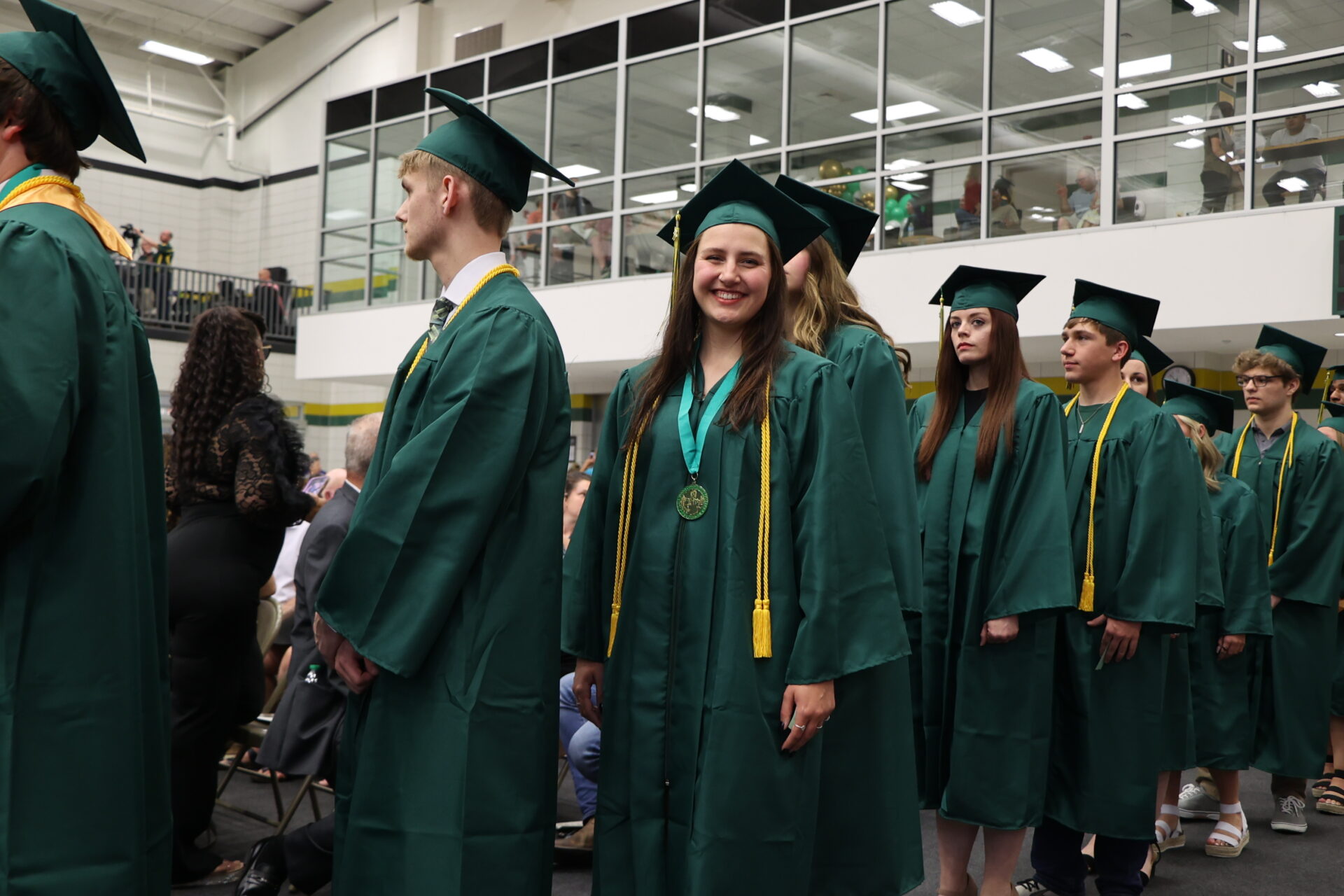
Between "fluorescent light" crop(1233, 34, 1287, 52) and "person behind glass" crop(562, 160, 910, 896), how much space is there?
10930 millimetres

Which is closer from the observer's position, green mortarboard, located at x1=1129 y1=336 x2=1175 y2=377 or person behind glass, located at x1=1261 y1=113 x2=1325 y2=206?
green mortarboard, located at x1=1129 y1=336 x2=1175 y2=377

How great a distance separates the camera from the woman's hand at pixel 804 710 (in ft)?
7.43

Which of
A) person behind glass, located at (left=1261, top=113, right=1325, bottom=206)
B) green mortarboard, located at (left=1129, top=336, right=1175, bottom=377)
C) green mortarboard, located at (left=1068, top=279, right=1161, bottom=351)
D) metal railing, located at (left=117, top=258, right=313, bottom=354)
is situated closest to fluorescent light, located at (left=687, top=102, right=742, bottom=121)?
person behind glass, located at (left=1261, top=113, right=1325, bottom=206)

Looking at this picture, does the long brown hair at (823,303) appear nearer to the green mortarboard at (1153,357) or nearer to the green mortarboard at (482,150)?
the green mortarboard at (482,150)

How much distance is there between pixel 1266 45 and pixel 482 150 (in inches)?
449

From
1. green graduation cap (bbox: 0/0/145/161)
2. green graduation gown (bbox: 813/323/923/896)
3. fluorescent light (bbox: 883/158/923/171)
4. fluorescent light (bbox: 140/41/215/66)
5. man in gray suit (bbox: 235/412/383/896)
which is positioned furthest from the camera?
fluorescent light (bbox: 140/41/215/66)

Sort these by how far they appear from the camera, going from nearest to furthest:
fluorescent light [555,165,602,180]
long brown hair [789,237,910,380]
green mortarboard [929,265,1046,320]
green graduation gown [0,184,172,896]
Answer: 1. green graduation gown [0,184,172,896]
2. long brown hair [789,237,910,380]
3. green mortarboard [929,265,1046,320]
4. fluorescent light [555,165,602,180]

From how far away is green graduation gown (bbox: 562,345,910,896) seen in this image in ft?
7.43

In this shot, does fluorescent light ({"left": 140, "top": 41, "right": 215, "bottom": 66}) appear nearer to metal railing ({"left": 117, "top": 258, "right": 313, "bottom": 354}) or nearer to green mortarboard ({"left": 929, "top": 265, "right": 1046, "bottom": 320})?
metal railing ({"left": 117, "top": 258, "right": 313, "bottom": 354})

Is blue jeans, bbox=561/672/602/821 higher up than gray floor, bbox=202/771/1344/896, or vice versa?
blue jeans, bbox=561/672/602/821

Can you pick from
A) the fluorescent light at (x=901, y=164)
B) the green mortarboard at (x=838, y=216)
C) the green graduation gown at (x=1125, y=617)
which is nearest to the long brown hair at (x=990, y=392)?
the green graduation gown at (x=1125, y=617)

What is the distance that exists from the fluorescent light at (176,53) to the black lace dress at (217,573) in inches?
927

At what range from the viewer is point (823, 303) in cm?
313

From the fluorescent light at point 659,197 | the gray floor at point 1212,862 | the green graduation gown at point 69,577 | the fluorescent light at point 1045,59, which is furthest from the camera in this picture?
the fluorescent light at point 659,197
